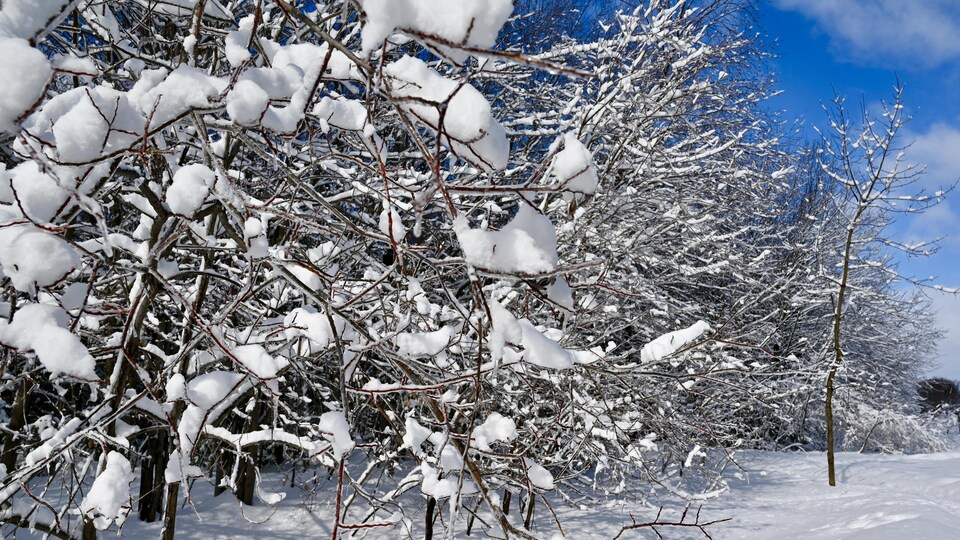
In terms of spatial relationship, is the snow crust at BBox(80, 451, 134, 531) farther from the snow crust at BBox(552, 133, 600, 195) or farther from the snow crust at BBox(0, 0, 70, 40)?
the snow crust at BBox(552, 133, 600, 195)

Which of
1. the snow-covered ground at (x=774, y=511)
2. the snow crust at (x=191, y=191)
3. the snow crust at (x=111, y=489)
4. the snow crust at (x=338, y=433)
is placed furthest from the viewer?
the snow-covered ground at (x=774, y=511)

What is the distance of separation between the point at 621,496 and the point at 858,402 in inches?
337

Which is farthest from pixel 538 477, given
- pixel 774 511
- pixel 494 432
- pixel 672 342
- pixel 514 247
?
pixel 774 511

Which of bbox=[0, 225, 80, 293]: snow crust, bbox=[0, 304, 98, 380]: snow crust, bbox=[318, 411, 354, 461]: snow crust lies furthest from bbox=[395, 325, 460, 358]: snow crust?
bbox=[0, 225, 80, 293]: snow crust

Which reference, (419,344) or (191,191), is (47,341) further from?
(419,344)

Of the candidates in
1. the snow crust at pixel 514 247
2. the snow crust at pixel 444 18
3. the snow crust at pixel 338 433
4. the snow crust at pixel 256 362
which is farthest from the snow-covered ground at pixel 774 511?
the snow crust at pixel 444 18

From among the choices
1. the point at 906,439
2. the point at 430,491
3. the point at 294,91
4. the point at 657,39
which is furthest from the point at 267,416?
the point at 906,439

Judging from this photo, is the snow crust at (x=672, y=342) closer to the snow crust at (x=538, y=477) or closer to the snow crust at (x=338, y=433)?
the snow crust at (x=538, y=477)

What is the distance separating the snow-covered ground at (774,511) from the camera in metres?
5.38

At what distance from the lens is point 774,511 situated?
7.48m

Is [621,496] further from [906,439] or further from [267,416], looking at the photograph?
[906,439]

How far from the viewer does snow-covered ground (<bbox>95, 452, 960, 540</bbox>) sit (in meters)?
5.38

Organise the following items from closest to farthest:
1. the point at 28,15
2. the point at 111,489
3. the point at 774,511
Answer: the point at 28,15, the point at 111,489, the point at 774,511

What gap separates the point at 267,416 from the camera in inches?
272
